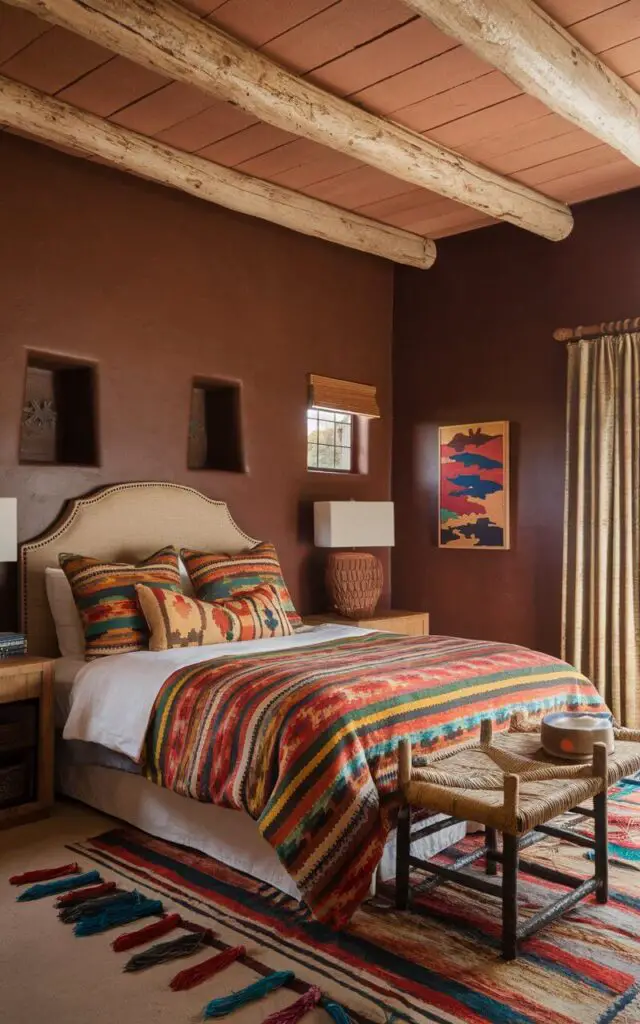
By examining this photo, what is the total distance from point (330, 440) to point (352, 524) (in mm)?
811

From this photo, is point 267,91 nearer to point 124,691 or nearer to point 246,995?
point 124,691

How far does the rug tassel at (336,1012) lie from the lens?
207 centimetres

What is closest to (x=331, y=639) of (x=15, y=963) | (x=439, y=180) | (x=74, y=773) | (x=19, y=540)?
(x=74, y=773)

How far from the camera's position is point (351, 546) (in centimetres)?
540

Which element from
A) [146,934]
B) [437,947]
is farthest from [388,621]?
[146,934]

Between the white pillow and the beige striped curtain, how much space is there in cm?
276

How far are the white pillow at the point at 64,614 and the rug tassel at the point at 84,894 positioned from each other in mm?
1262

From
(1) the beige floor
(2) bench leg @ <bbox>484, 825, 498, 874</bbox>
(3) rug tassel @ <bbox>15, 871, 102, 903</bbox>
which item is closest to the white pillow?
(3) rug tassel @ <bbox>15, 871, 102, 903</bbox>

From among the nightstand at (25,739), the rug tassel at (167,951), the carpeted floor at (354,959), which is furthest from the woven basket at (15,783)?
the rug tassel at (167,951)

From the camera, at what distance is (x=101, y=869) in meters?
2.95

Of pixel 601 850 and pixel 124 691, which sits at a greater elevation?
pixel 124 691

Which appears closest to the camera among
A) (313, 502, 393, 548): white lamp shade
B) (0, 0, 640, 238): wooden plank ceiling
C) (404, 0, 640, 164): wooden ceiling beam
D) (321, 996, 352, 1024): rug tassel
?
(321, 996, 352, 1024): rug tassel

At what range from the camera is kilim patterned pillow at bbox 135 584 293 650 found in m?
3.67

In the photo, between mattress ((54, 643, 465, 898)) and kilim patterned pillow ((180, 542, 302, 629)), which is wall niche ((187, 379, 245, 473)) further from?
mattress ((54, 643, 465, 898))
